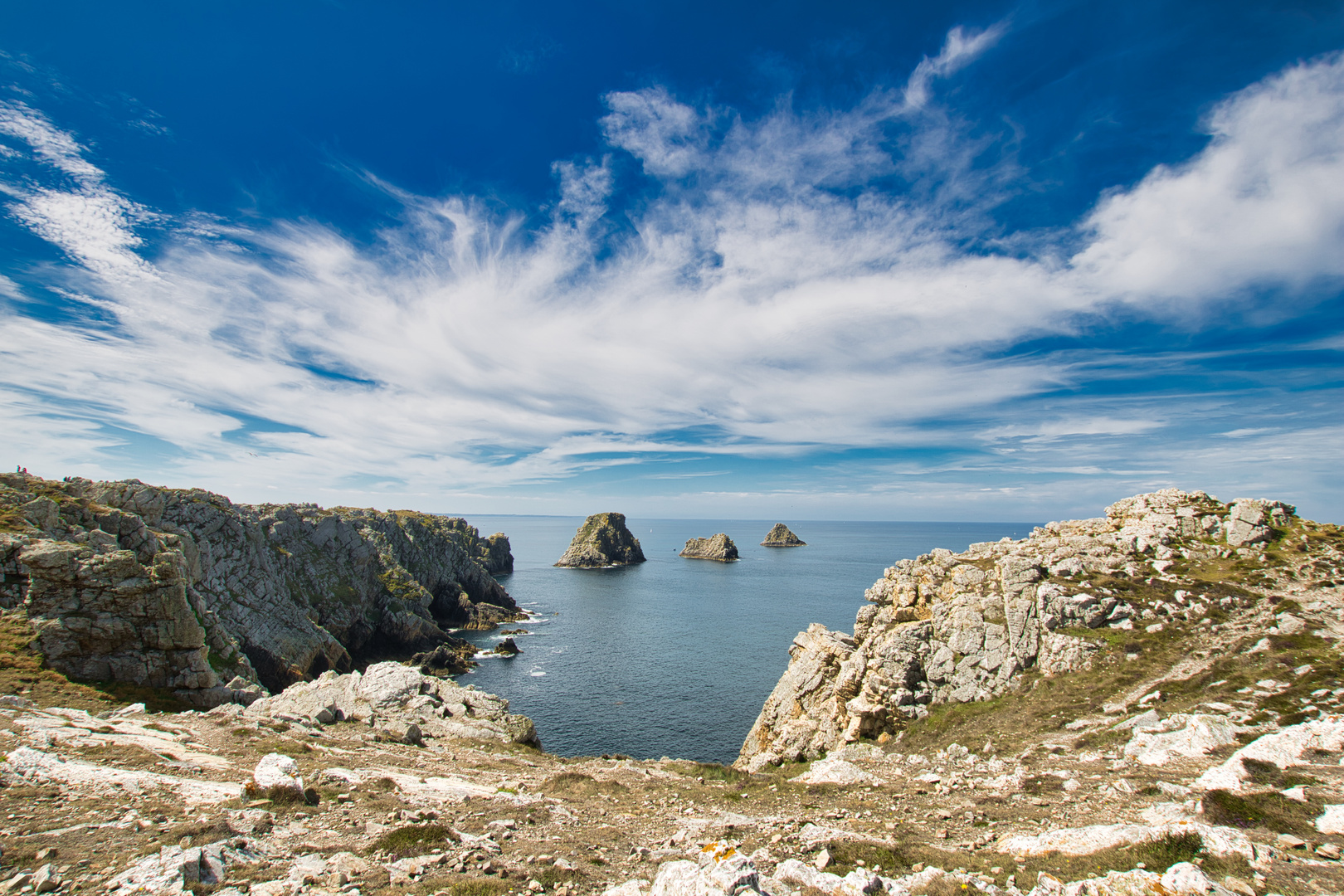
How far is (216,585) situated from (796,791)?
78.9 meters

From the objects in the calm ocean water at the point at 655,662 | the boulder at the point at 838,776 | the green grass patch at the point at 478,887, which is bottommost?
the calm ocean water at the point at 655,662

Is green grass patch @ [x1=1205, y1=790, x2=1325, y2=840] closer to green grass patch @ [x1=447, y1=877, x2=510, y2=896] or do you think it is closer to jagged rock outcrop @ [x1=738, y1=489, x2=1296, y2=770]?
green grass patch @ [x1=447, y1=877, x2=510, y2=896]

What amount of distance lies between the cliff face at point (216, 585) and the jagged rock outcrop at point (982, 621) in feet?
139

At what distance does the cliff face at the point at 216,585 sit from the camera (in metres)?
31.0

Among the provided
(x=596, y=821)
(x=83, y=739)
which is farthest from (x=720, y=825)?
(x=83, y=739)

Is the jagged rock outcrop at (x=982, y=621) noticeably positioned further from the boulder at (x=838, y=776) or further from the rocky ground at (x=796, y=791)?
the boulder at (x=838, y=776)

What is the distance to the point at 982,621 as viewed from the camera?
37.6m

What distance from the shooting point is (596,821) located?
1920 cm

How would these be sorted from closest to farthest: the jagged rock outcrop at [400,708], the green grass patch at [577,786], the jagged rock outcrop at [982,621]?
1. the green grass patch at [577,786]
2. the jagged rock outcrop at [400,708]
3. the jagged rock outcrop at [982,621]

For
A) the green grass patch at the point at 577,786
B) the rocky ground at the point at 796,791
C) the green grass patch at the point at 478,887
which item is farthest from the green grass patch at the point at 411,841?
the green grass patch at the point at 577,786

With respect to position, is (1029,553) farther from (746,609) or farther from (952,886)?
(746,609)

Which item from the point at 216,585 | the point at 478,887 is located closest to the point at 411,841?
the point at 478,887

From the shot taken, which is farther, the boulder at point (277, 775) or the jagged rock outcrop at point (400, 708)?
the jagged rock outcrop at point (400, 708)

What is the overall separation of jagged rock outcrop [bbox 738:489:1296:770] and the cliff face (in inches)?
1666
